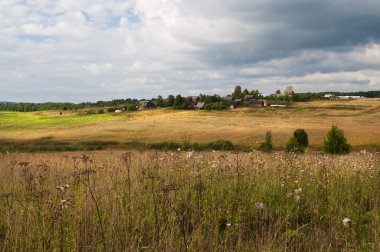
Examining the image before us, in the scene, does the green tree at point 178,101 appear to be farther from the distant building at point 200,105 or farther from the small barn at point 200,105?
the small barn at point 200,105

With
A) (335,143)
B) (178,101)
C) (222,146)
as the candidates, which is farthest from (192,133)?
(178,101)

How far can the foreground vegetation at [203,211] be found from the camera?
4.60m

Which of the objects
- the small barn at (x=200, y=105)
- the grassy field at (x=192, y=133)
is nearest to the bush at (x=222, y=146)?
the grassy field at (x=192, y=133)

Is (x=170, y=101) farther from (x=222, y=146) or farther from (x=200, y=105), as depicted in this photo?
(x=222, y=146)

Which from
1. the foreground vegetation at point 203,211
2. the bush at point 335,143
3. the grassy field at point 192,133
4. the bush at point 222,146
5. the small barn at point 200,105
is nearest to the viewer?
the foreground vegetation at point 203,211

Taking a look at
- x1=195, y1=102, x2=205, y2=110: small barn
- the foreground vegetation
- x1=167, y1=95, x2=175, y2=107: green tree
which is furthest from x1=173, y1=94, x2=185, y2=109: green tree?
the foreground vegetation

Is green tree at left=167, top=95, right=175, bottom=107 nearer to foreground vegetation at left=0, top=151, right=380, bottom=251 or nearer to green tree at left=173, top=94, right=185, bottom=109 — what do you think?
green tree at left=173, top=94, right=185, bottom=109

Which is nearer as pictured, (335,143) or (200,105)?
(335,143)

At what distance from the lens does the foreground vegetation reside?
4598 mm

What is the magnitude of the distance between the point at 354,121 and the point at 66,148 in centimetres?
6742

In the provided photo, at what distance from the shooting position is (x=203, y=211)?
586 centimetres

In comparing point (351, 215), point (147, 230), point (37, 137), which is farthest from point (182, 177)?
point (37, 137)

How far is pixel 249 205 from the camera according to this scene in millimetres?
6246

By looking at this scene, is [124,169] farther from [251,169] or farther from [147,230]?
[147,230]
